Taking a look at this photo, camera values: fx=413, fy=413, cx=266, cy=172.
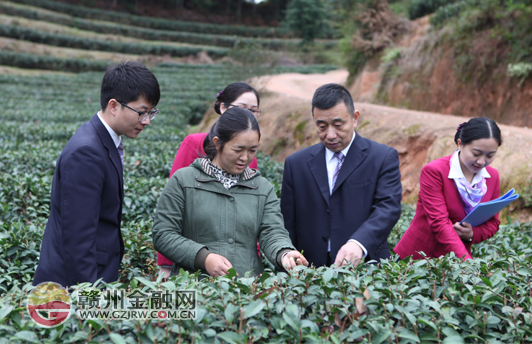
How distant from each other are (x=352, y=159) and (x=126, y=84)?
136cm

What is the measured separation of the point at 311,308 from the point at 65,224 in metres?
1.18

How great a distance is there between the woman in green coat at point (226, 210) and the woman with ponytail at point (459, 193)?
43.9 inches

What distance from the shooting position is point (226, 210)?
86.5 inches

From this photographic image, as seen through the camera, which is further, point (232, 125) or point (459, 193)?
point (459, 193)

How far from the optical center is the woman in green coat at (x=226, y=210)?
215cm

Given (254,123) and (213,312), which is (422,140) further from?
(213,312)

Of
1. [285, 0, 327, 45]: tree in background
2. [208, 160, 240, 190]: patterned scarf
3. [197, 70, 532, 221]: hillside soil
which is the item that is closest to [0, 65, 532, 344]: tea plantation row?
[208, 160, 240, 190]: patterned scarf

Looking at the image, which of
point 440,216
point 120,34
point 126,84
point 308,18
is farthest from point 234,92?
point 308,18

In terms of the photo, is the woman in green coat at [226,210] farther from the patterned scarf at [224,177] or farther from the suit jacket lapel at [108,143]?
the suit jacket lapel at [108,143]

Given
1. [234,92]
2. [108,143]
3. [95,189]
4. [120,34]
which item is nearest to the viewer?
[95,189]

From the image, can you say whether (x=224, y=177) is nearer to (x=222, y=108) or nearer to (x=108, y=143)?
(x=108, y=143)

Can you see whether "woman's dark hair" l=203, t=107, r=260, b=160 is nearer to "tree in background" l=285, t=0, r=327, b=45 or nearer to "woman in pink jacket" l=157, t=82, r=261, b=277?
"woman in pink jacket" l=157, t=82, r=261, b=277

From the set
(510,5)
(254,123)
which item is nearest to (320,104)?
(254,123)

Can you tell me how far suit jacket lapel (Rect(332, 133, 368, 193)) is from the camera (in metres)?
2.51
